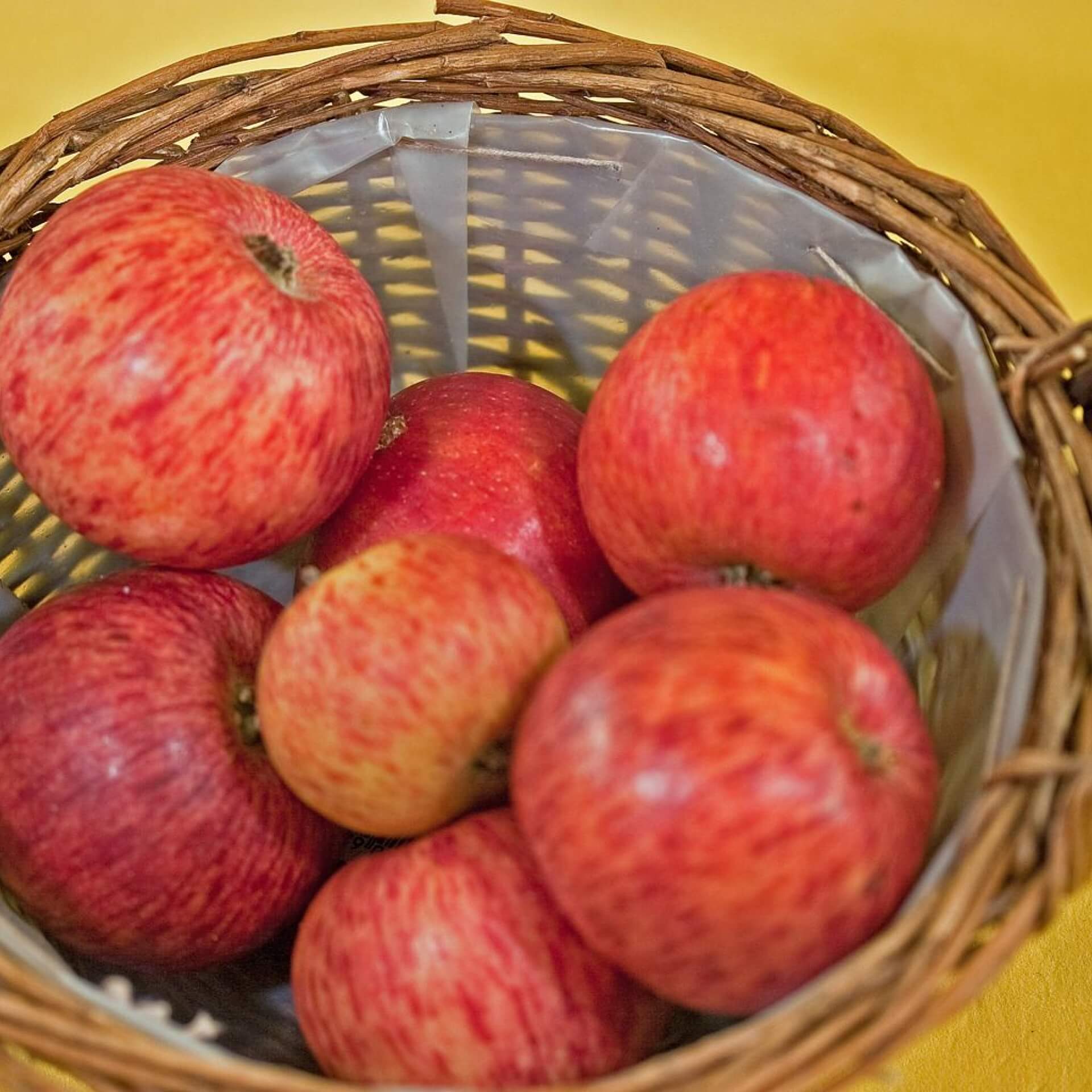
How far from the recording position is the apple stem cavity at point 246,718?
71cm

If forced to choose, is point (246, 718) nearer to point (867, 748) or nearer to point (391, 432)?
point (391, 432)

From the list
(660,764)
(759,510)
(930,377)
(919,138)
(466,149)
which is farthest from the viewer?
(919,138)

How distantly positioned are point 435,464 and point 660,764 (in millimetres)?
367

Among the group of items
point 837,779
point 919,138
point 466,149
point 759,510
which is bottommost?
point 837,779

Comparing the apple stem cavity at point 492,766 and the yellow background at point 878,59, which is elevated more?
the yellow background at point 878,59

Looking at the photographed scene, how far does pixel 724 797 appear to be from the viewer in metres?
0.48

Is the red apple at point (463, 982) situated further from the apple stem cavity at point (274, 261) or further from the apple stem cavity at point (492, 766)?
the apple stem cavity at point (274, 261)

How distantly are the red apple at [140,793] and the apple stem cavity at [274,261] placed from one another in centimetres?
21

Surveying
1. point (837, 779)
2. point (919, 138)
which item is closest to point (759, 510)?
point (837, 779)

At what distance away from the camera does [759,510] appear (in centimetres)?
61

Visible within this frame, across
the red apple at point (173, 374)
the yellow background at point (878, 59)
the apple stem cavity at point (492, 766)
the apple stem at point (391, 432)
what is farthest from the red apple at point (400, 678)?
the yellow background at point (878, 59)

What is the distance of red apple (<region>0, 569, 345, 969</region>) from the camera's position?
2.16 ft

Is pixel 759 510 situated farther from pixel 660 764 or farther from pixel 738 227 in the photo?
pixel 738 227

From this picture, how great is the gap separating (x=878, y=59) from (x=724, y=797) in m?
1.14
